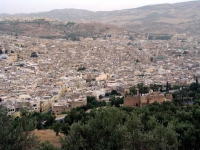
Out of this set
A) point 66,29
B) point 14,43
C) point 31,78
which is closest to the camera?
point 31,78

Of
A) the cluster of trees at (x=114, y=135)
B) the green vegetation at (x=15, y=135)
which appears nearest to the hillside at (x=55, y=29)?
the cluster of trees at (x=114, y=135)

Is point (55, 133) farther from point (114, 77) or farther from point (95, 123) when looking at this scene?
point (114, 77)

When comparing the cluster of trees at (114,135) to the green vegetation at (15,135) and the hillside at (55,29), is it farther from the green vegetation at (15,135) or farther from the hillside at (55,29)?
the hillside at (55,29)

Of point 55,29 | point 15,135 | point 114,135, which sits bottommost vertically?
point 114,135

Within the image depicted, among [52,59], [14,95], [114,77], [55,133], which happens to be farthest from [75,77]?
[55,133]

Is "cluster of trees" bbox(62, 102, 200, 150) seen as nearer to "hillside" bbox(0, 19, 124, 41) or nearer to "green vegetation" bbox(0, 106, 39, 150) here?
"green vegetation" bbox(0, 106, 39, 150)

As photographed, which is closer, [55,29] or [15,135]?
[15,135]

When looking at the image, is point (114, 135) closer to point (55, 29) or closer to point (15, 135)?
point (15, 135)

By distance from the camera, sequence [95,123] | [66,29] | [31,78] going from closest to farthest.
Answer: [95,123] → [31,78] → [66,29]

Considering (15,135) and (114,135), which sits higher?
(15,135)

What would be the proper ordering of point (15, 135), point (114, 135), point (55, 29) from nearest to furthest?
point (15, 135)
point (114, 135)
point (55, 29)

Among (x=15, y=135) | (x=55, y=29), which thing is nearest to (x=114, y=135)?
(x=15, y=135)
